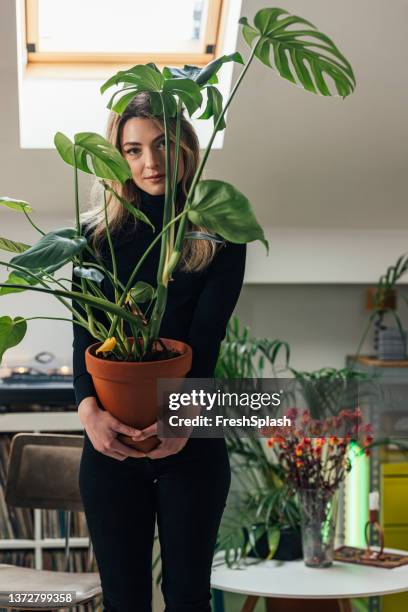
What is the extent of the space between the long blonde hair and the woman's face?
0.02m

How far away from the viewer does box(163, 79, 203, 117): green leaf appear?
129 centimetres

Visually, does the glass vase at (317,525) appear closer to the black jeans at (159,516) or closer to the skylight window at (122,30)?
the black jeans at (159,516)

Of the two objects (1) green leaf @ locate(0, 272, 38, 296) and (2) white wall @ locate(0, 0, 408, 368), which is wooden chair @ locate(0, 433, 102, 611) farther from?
(1) green leaf @ locate(0, 272, 38, 296)

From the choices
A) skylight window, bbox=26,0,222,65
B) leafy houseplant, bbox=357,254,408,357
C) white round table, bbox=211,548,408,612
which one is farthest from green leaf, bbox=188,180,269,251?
leafy houseplant, bbox=357,254,408,357

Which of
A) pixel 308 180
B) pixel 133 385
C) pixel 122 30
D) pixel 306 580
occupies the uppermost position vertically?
pixel 122 30

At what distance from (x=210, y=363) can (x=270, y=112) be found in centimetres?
202

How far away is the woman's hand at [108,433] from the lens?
1.31 m

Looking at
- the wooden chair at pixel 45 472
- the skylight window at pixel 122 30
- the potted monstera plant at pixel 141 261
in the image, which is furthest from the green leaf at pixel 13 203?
the skylight window at pixel 122 30

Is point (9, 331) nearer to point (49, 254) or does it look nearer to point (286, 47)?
point (49, 254)

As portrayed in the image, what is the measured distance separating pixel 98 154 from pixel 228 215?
0.32m

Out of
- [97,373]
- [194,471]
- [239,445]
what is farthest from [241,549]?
[97,373]

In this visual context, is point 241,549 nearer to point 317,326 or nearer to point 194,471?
point 194,471

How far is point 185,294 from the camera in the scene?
1465 mm

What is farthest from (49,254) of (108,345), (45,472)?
(45,472)
